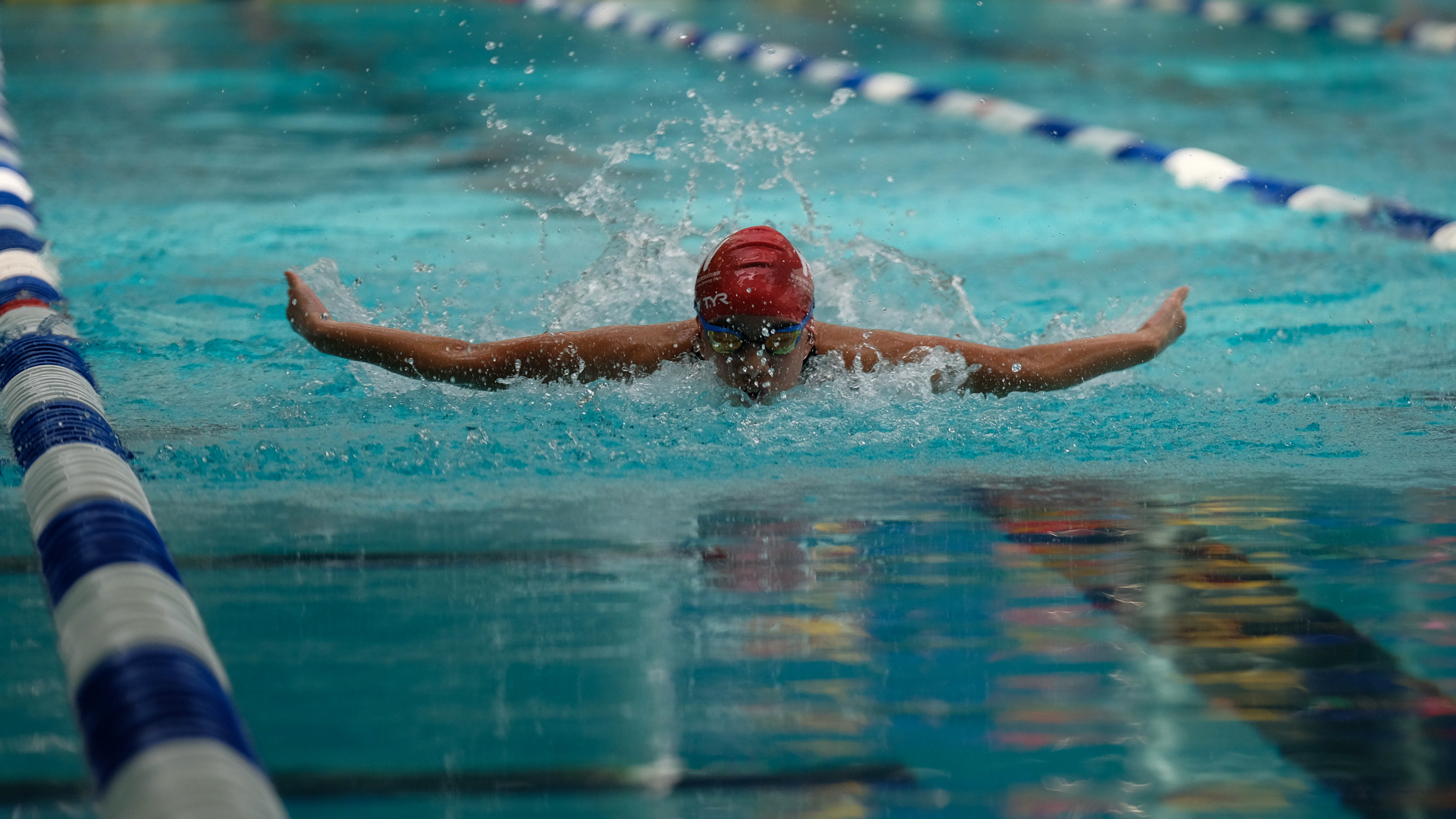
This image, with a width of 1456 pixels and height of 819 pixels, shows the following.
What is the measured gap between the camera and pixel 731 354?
2.71 meters

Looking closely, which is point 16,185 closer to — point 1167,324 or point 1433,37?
point 1167,324

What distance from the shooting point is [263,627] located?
1.90 m

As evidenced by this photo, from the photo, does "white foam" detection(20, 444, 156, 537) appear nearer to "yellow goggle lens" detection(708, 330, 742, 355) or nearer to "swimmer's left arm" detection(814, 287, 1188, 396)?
"yellow goggle lens" detection(708, 330, 742, 355)

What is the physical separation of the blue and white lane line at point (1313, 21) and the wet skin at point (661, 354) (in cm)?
745

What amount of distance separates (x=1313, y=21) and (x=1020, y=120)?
187 inches

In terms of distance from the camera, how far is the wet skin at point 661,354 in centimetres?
286

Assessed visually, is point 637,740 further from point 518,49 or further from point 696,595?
point 518,49

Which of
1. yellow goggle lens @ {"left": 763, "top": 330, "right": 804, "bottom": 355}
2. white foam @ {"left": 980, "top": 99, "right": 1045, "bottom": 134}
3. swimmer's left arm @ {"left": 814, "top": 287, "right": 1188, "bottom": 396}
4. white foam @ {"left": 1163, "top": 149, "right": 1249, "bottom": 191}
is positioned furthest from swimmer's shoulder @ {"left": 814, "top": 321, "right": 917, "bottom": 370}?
white foam @ {"left": 980, "top": 99, "right": 1045, "bottom": 134}

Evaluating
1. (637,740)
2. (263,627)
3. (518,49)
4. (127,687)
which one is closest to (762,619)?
(637,740)

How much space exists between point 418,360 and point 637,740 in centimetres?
147

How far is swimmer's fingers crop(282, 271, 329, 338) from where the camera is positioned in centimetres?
302

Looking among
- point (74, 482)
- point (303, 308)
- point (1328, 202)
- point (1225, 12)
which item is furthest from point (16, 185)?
point (1225, 12)

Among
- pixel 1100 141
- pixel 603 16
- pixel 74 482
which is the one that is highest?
pixel 603 16

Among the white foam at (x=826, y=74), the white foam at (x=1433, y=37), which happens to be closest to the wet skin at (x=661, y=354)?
the white foam at (x=826, y=74)
